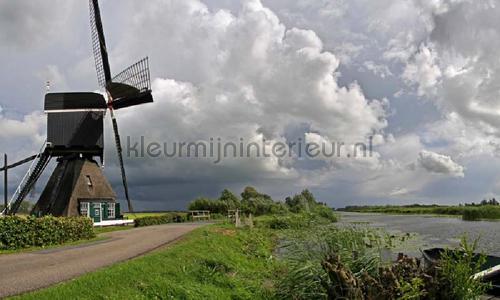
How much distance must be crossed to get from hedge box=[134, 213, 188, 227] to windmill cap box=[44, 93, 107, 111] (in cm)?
977

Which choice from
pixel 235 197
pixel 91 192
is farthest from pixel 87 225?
pixel 235 197

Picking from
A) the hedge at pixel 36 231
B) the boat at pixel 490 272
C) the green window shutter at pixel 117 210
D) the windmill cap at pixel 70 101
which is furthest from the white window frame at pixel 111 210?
the boat at pixel 490 272

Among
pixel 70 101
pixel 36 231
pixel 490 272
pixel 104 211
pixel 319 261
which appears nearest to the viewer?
pixel 319 261

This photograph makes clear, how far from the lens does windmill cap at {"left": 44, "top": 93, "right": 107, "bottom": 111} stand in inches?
1351

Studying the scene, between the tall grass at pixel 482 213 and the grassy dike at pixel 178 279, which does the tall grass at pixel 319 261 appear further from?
the tall grass at pixel 482 213

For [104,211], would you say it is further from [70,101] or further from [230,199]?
[230,199]

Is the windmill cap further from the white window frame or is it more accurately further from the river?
the river

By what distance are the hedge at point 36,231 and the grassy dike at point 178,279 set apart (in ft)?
25.2

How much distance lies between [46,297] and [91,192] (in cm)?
2836

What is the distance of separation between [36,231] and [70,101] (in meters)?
17.4

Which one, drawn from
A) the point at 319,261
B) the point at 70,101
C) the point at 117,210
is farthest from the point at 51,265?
the point at 117,210

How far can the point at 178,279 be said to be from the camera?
1097cm

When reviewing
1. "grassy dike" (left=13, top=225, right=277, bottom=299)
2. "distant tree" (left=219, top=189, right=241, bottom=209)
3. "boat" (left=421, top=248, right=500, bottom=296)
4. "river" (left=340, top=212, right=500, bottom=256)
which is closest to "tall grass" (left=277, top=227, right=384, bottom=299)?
"grassy dike" (left=13, top=225, right=277, bottom=299)

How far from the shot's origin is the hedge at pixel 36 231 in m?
18.2
